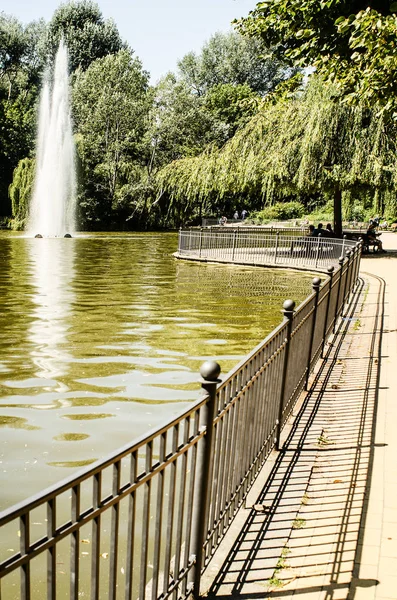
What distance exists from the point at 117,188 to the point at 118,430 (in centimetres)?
4768

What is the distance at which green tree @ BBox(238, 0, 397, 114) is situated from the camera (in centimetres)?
994

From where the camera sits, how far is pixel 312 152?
26047 mm

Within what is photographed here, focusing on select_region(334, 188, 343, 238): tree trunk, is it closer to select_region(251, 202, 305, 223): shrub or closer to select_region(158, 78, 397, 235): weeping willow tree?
select_region(158, 78, 397, 235): weeping willow tree

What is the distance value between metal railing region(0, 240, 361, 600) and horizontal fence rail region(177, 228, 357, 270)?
18402 mm

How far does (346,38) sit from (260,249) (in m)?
16.1

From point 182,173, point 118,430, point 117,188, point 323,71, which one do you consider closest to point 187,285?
point 323,71

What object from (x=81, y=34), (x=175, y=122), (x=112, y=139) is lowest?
(x=112, y=139)

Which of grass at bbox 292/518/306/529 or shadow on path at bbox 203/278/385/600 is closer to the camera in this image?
shadow on path at bbox 203/278/385/600

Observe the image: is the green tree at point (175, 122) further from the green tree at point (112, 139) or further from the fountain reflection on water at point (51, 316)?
the fountain reflection on water at point (51, 316)

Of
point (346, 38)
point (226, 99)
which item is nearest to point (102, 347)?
point (346, 38)

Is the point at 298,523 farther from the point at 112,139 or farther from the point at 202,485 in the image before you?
the point at 112,139

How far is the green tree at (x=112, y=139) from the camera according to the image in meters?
50.6

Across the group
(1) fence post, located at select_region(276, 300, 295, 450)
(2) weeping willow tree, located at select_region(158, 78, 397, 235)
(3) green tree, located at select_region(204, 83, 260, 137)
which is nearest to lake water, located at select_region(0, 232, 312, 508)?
(1) fence post, located at select_region(276, 300, 295, 450)

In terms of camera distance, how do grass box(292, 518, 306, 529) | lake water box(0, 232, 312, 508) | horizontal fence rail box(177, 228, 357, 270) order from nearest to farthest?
grass box(292, 518, 306, 529) → lake water box(0, 232, 312, 508) → horizontal fence rail box(177, 228, 357, 270)
